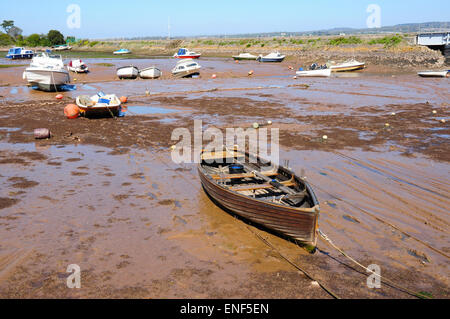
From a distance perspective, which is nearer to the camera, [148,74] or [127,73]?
[127,73]

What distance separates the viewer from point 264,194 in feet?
30.7

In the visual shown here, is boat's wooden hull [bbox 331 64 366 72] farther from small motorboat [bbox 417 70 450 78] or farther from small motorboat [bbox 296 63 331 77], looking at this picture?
small motorboat [bbox 417 70 450 78]

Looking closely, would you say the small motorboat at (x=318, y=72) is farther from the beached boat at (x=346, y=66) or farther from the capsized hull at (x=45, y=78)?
the capsized hull at (x=45, y=78)

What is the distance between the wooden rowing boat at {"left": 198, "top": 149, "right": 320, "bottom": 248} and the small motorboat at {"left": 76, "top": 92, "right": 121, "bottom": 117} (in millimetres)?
10343

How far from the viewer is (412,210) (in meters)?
9.66

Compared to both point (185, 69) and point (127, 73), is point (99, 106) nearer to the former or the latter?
point (127, 73)

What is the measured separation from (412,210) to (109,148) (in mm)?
11168

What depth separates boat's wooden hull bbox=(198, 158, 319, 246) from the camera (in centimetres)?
732

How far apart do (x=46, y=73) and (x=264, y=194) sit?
26221 millimetres

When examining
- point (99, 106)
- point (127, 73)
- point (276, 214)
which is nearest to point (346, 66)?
point (127, 73)

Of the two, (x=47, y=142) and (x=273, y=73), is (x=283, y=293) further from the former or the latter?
(x=273, y=73)

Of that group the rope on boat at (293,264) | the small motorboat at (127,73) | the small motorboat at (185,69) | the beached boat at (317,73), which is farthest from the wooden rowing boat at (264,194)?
the beached boat at (317,73)

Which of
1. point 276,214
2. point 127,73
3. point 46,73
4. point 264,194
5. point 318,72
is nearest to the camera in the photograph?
point 276,214

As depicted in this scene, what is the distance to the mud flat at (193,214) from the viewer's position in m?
6.92
